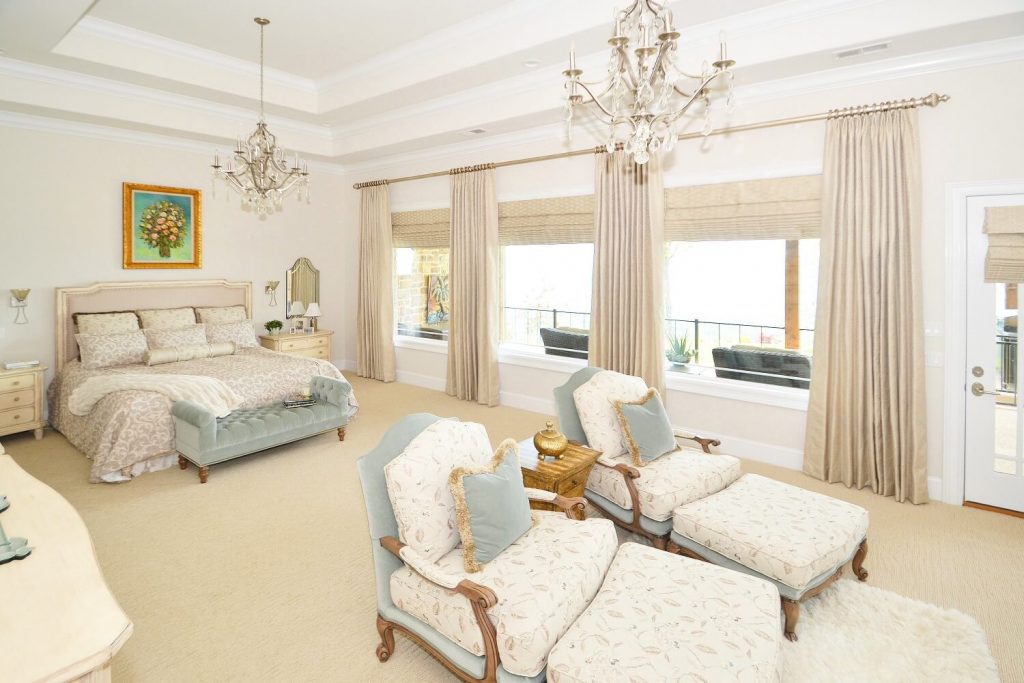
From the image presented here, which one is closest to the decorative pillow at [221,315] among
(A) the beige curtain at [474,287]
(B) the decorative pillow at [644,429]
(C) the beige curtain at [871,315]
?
(A) the beige curtain at [474,287]

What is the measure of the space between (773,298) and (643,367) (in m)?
1.28

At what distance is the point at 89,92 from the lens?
17.4ft

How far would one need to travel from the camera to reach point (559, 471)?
119 inches

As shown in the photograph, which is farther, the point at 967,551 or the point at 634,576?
the point at 967,551

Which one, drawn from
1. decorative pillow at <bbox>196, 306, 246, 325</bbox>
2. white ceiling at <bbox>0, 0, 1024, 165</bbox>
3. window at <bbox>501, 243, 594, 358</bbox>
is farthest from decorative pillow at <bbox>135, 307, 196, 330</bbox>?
window at <bbox>501, 243, 594, 358</bbox>

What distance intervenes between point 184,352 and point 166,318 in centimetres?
72

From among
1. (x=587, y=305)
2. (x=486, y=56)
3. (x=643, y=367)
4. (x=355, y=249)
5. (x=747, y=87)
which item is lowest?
(x=643, y=367)

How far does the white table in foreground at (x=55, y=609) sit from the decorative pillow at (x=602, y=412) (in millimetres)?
2499

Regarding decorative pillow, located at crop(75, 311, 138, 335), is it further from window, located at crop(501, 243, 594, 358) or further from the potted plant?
the potted plant

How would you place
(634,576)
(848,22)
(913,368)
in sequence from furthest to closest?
(913,368), (848,22), (634,576)

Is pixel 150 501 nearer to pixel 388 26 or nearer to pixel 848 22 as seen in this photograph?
pixel 388 26

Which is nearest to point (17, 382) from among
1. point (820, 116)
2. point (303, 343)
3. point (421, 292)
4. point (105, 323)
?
point (105, 323)

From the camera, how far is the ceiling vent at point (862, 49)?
3713mm

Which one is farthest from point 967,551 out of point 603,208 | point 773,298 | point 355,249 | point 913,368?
point 355,249
